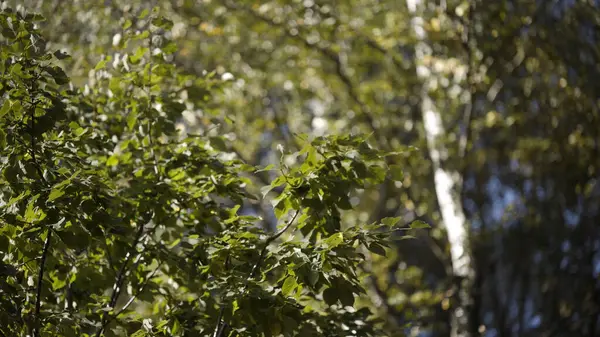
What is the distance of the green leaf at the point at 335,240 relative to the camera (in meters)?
2.45

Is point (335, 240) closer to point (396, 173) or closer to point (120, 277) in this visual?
point (396, 173)

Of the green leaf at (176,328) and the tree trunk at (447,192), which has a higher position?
the tree trunk at (447,192)

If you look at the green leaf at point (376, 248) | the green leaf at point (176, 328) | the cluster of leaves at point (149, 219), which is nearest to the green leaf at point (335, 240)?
the cluster of leaves at point (149, 219)

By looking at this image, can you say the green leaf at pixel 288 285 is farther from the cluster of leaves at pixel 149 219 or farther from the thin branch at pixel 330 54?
the thin branch at pixel 330 54

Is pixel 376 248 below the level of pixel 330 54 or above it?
below

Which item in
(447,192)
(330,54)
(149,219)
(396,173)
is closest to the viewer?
(396,173)

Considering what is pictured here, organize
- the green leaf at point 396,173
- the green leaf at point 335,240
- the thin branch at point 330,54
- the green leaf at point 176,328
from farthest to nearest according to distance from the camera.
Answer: the thin branch at point 330,54
the green leaf at point 396,173
the green leaf at point 176,328
the green leaf at point 335,240

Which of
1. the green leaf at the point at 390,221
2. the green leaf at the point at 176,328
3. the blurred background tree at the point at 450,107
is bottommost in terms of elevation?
the green leaf at the point at 176,328

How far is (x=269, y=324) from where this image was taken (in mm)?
2586

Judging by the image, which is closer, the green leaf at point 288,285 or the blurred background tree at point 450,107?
the green leaf at point 288,285

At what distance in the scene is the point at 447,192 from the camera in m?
6.47

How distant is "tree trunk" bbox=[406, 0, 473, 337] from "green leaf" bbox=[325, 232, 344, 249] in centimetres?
379

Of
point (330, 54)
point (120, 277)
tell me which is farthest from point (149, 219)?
point (330, 54)

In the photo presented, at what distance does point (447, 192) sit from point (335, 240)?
13.7ft
